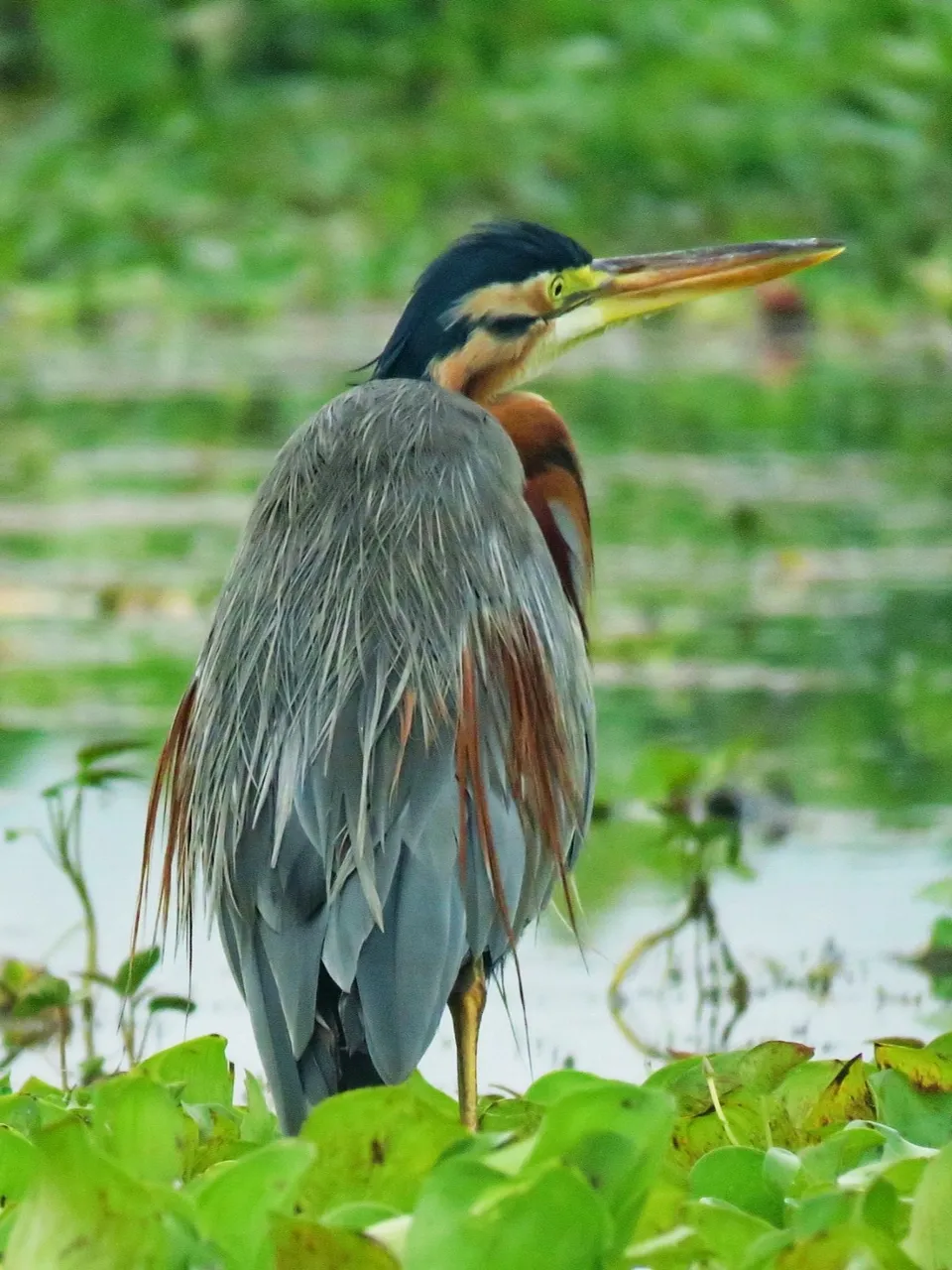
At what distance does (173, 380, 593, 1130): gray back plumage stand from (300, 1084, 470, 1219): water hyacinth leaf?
12.0 inches

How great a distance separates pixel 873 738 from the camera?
535 cm

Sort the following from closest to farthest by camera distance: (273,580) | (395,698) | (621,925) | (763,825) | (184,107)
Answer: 1. (395,698)
2. (273,580)
3. (621,925)
4. (763,825)
5. (184,107)

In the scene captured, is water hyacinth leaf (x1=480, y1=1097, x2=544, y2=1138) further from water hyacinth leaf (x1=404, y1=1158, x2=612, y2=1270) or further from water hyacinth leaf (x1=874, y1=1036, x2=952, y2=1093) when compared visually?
water hyacinth leaf (x1=404, y1=1158, x2=612, y2=1270)

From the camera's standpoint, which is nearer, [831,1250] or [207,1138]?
[831,1250]

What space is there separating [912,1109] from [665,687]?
119 inches

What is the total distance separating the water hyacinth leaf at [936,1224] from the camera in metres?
2.25

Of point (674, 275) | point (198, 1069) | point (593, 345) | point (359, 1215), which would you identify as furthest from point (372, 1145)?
point (593, 345)

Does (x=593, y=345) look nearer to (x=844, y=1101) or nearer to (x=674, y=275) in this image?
Answer: (x=674, y=275)

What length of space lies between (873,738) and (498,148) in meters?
8.50

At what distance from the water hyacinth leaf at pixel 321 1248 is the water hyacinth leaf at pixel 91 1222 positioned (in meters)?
0.11

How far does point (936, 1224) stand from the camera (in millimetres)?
2250

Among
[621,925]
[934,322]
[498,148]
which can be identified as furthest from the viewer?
[498,148]

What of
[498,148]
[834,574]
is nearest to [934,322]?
[498,148]

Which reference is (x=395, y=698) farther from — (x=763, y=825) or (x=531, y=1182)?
(x=763, y=825)
